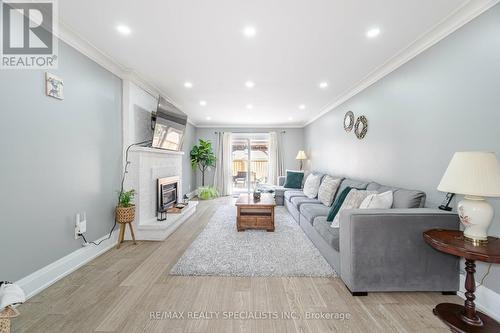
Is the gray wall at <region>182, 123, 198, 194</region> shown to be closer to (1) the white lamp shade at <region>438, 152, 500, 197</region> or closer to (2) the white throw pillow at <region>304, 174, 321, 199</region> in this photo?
(2) the white throw pillow at <region>304, 174, 321, 199</region>

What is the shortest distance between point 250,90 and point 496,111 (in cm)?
311

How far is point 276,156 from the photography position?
744 cm

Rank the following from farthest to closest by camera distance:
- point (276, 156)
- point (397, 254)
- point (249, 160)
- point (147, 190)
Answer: point (249, 160) → point (276, 156) → point (147, 190) → point (397, 254)

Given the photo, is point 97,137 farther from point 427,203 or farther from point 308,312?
point 427,203

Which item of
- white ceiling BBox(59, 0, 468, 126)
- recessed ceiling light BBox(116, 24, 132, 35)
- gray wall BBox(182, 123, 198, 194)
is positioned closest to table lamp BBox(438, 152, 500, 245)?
white ceiling BBox(59, 0, 468, 126)

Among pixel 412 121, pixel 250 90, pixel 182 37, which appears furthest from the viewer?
pixel 250 90

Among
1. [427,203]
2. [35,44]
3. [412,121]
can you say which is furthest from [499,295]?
[35,44]

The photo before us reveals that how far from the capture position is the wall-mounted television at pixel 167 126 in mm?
3514

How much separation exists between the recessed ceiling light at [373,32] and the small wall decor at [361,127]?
1496mm

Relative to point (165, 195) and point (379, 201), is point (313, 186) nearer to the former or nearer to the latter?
point (379, 201)

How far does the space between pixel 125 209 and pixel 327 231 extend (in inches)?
103

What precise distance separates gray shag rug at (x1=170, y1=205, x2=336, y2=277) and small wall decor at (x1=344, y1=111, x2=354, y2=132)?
2095 mm

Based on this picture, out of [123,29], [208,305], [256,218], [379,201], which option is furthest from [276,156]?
[208,305]

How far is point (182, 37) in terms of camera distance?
2.29m
